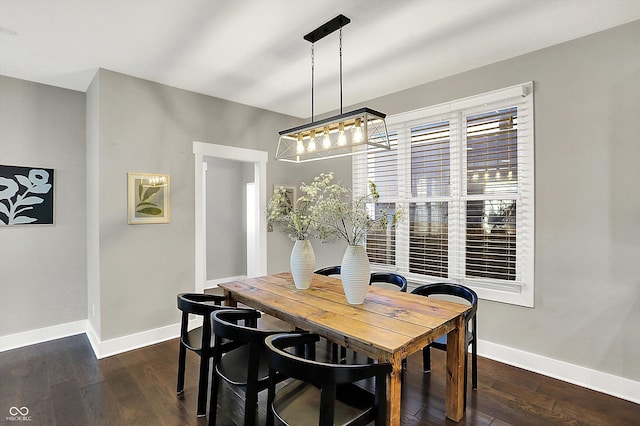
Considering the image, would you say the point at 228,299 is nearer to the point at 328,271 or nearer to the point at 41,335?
the point at 328,271

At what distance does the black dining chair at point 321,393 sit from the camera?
1321 mm

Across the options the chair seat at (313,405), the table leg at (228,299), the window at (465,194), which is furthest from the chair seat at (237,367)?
the window at (465,194)

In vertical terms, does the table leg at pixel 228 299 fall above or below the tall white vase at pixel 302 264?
below

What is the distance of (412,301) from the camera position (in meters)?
2.37

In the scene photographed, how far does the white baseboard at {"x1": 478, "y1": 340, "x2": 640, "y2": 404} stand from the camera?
2469 millimetres

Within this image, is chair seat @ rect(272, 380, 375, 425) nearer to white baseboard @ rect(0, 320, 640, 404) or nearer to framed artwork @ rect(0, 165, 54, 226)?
white baseboard @ rect(0, 320, 640, 404)

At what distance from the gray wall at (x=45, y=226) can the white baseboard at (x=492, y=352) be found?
4.0 inches

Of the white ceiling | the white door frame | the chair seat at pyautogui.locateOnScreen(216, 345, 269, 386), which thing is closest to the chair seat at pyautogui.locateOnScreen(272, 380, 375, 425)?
the chair seat at pyautogui.locateOnScreen(216, 345, 269, 386)

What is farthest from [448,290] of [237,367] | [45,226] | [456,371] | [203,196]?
[45,226]

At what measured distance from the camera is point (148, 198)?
138 inches

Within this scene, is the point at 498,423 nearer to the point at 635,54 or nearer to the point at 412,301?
the point at 412,301

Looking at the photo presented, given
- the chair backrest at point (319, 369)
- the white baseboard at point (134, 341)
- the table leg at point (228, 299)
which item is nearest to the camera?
the chair backrest at point (319, 369)

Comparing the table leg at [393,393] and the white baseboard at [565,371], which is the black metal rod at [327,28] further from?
the white baseboard at [565,371]

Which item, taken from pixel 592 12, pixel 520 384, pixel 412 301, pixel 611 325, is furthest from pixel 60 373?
pixel 592 12
